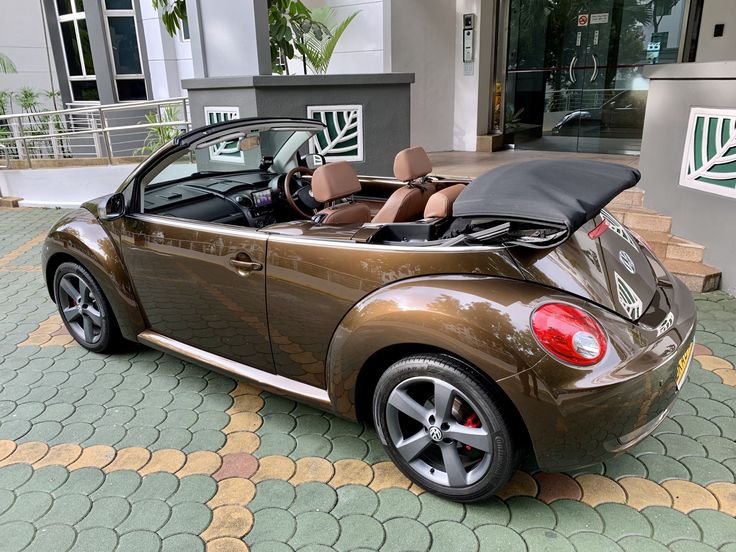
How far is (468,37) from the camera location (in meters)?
9.57

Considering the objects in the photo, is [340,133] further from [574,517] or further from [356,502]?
[574,517]

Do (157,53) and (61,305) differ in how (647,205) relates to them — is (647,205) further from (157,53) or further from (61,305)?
(157,53)

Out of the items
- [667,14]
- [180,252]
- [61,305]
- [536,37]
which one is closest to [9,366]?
[61,305]

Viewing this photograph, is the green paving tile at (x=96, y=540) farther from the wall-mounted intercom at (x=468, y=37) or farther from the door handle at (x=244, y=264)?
the wall-mounted intercom at (x=468, y=37)

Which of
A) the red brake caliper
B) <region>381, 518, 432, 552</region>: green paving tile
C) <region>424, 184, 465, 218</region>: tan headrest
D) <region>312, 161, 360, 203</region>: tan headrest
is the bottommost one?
<region>381, 518, 432, 552</region>: green paving tile

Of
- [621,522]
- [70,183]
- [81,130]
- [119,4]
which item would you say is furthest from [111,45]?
[621,522]

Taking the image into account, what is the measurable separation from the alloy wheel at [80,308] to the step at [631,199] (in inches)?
181

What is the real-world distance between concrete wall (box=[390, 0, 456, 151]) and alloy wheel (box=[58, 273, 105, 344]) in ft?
22.0

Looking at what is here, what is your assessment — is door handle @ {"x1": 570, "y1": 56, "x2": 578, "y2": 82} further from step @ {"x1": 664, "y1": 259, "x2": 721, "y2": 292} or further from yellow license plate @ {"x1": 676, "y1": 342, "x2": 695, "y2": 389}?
yellow license plate @ {"x1": 676, "y1": 342, "x2": 695, "y2": 389}

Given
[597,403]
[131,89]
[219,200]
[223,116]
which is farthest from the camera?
[131,89]

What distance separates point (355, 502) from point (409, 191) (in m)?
1.60

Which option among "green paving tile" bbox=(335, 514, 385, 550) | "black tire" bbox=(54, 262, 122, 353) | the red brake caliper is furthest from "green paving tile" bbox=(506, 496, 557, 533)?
"black tire" bbox=(54, 262, 122, 353)

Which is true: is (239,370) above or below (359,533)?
above

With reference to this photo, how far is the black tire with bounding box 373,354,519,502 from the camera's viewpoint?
83.9 inches
